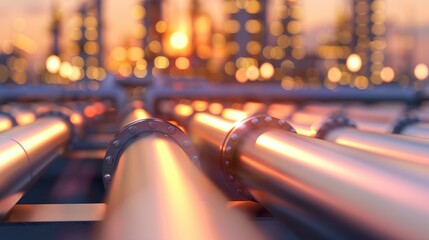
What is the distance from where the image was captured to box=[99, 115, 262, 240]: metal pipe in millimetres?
2075

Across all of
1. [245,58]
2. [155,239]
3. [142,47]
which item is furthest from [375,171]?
[142,47]

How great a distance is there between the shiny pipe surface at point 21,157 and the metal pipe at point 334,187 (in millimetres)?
1248

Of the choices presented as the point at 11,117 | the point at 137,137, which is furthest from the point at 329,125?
the point at 11,117

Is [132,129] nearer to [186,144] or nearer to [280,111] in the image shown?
[186,144]

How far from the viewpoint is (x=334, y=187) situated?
2.44 m

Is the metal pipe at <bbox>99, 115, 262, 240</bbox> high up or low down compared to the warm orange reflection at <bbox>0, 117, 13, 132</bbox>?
up

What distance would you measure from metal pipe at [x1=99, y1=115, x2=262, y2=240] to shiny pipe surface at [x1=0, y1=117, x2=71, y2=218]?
590 mm

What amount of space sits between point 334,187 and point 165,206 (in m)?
0.58

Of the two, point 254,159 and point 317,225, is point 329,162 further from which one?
point 254,159

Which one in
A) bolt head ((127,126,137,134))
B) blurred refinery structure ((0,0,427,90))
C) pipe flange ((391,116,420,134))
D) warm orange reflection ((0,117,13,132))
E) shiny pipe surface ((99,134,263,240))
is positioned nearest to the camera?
shiny pipe surface ((99,134,263,240))

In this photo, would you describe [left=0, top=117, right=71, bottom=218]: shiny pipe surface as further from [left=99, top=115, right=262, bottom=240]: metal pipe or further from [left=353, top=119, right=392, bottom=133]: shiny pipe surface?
[left=353, top=119, right=392, bottom=133]: shiny pipe surface

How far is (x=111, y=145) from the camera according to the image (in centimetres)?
421

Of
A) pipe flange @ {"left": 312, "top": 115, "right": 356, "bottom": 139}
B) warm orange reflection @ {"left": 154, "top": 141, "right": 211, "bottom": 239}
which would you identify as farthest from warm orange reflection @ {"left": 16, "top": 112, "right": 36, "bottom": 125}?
warm orange reflection @ {"left": 154, "top": 141, "right": 211, "bottom": 239}

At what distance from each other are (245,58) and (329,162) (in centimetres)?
16837
